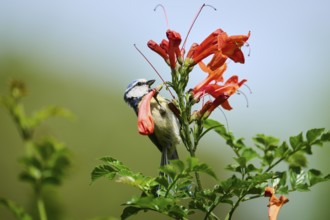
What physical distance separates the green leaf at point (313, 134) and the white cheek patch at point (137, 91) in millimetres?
1751

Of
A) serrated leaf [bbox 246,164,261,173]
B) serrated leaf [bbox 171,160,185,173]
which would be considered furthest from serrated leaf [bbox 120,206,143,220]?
serrated leaf [bbox 246,164,261,173]

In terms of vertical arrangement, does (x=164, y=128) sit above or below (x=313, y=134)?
above

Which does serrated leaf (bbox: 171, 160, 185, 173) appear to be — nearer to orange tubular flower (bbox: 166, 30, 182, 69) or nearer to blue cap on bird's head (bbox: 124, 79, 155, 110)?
orange tubular flower (bbox: 166, 30, 182, 69)

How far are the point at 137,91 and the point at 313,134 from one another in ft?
6.27

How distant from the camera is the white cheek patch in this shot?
4418 millimetres

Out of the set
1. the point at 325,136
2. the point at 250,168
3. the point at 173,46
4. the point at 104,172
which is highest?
the point at 173,46

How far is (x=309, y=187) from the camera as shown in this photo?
112 inches

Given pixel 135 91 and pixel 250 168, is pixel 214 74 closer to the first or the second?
pixel 250 168

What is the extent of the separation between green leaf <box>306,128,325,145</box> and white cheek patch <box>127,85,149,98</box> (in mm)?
1751

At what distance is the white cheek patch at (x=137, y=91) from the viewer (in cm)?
442

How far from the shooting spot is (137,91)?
177 inches

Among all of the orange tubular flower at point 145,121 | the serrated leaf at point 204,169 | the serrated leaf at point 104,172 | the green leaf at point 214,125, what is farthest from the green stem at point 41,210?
the green leaf at point 214,125

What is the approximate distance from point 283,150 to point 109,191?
5.85 meters

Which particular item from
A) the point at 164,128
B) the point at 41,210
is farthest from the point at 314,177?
the point at 164,128
